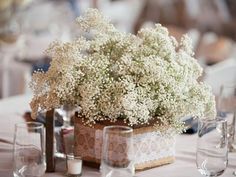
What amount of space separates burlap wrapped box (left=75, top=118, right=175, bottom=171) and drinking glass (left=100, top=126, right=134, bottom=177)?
169 mm

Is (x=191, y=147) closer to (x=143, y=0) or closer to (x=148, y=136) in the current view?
(x=148, y=136)

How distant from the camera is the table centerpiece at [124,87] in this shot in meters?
1.65

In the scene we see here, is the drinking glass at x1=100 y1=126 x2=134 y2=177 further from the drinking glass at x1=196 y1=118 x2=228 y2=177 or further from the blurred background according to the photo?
the blurred background

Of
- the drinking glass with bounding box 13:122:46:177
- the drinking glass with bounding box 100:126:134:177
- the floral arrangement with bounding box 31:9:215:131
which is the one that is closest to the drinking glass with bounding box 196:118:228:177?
the floral arrangement with bounding box 31:9:215:131

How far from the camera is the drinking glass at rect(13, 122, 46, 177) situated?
5.24 ft

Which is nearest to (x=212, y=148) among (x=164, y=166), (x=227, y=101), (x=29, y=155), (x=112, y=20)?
(x=164, y=166)

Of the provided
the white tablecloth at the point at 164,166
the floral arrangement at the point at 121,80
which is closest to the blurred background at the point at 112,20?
the floral arrangement at the point at 121,80

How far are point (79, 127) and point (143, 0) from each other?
4.98 meters

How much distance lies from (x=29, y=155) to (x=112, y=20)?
5.97 ft

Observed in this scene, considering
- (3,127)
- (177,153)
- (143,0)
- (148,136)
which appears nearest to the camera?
(148,136)

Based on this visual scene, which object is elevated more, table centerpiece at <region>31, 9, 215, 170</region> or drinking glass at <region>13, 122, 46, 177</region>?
table centerpiece at <region>31, 9, 215, 170</region>

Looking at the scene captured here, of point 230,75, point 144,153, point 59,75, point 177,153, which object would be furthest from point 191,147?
point 230,75

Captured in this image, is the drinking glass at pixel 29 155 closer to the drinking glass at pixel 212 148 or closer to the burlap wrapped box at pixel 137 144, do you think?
the burlap wrapped box at pixel 137 144

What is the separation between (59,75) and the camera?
5.44 ft
